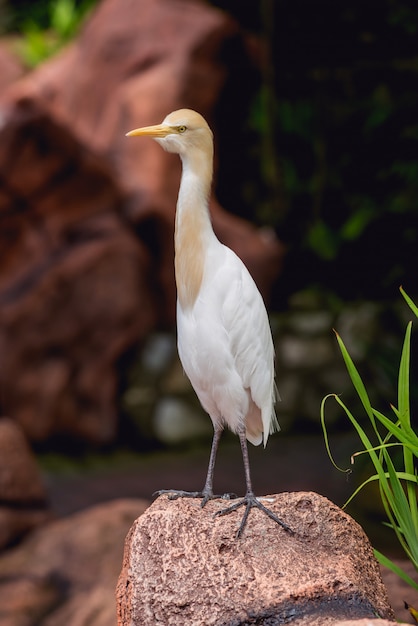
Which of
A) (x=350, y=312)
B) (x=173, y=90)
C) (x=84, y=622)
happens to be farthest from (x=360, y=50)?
(x=84, y=622)

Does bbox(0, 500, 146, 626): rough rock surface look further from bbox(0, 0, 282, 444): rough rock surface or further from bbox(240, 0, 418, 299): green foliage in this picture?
bbox(240, 0, 418, 299): green foliage

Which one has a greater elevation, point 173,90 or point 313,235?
point 173,90

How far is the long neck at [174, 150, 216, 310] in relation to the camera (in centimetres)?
288

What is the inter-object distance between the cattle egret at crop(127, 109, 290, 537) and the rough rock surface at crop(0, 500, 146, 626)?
1580 mm

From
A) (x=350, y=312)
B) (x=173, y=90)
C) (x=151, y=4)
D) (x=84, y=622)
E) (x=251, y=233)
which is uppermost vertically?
(x=151, y=4)

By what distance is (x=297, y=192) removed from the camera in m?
9.50

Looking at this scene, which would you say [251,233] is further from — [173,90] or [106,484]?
[106,484]

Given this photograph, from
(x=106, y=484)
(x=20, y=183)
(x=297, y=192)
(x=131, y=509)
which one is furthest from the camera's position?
(x=297, y=192)

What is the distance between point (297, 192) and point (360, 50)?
1631 mm

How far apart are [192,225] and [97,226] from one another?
14.6 feet

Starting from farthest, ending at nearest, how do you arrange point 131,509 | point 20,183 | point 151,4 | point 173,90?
point 151,4
point 173,90
point 20,183
point 131,509

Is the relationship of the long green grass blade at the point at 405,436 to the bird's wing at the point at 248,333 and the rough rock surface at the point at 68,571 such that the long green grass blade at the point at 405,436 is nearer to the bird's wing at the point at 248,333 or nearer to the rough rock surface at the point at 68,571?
the bird's wing at the point at 248,333

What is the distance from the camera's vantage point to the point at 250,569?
8.55 ft

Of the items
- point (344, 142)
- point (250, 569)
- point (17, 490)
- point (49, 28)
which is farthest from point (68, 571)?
point (49, 28)
